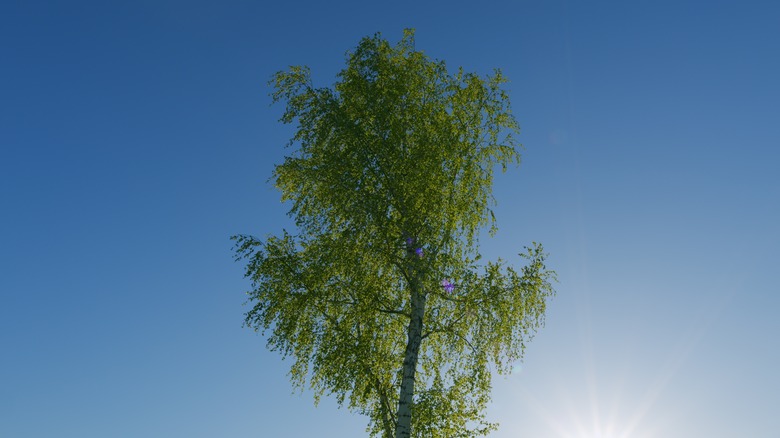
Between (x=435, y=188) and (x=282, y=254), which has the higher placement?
(x=435, y=188)

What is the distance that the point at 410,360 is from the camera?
652 inches

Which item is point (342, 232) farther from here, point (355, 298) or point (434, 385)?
point (434, 385)

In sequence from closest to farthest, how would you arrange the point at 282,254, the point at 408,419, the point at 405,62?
1. the point at 408,419
2. the point at 282,254
3. the point at 405,62

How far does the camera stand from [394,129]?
18.6 meters

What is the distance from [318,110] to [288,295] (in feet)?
19.0

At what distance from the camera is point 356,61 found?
2025 cm

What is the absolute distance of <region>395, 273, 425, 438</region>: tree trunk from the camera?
15.9 m

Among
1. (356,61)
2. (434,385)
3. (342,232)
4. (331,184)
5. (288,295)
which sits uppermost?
(356,61)

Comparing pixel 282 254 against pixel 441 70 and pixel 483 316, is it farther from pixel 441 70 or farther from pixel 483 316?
pixel 441 70

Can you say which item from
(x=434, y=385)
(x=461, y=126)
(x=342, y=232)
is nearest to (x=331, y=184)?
(x=342, y=232)

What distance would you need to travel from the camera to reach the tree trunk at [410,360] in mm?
15906

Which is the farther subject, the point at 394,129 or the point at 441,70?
the point at 441,70

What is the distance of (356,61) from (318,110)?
Result: 6.94ft

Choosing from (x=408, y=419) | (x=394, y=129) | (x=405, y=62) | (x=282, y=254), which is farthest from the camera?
(x=405, y=62)
